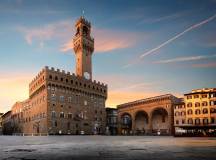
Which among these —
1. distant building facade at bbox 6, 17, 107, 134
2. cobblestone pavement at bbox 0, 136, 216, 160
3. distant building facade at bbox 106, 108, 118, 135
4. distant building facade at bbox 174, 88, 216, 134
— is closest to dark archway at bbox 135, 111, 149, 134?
distant building facade at bbox 106, 108, 118, 135

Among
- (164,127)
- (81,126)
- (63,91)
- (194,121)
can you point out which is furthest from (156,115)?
(63,91)

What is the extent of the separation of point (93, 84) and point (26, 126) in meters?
28.7

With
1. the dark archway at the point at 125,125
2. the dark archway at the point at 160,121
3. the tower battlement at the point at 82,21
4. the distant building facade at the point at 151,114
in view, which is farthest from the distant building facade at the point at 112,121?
the tower battlement at the point at 82,21

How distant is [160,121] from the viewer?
92625 millimetres

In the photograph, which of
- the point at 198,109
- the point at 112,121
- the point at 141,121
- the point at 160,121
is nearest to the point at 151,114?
the point at 160,121

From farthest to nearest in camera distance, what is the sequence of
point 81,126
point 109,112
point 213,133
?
point 109,112
point 81,126
point 213,133

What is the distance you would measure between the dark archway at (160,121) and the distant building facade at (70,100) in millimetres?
18202

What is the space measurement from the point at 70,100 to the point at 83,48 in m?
20.4

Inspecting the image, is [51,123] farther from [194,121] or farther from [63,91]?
[194,121]

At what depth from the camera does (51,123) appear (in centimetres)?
7938

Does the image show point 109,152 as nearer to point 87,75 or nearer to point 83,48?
point 87,75

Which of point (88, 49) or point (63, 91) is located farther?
point (88, 49)

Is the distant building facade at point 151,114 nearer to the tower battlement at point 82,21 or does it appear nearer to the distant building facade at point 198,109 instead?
the distant building facade at point 198,109

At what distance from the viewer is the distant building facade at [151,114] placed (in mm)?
84000
